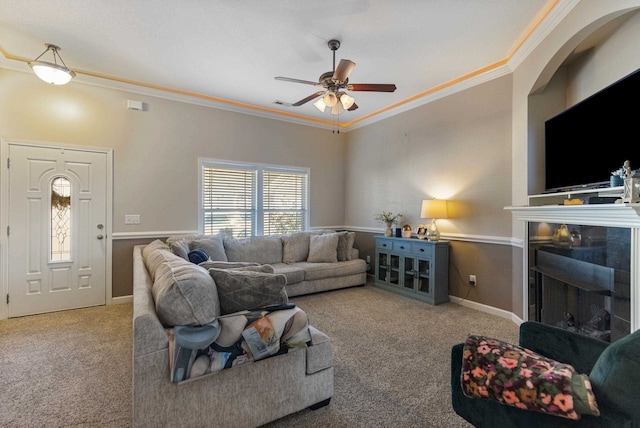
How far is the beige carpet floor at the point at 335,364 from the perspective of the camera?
1.79 meters

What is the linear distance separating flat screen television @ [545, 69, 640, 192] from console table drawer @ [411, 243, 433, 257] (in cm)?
149

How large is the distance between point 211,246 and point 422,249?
9.54ft

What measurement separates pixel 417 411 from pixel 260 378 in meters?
1.03

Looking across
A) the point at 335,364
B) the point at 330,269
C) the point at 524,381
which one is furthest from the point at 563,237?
the point at 330,269

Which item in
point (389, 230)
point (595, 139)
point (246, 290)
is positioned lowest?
point (246, 290)

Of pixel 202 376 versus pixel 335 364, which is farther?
pixel 335 364

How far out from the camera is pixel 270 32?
2.82 m

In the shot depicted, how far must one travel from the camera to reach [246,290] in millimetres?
1711

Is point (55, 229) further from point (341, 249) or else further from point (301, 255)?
point (341, 249)

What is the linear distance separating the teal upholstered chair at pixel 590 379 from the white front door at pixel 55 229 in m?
4.38

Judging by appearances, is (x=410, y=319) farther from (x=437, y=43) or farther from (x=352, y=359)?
(x=437, y=43)

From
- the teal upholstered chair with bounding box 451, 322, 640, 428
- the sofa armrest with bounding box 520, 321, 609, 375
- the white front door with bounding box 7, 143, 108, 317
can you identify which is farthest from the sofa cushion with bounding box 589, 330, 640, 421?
the white front door with bounding box 7, 143, 108, 317

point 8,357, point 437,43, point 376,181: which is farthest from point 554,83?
point 8,357

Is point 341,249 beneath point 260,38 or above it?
beneath
